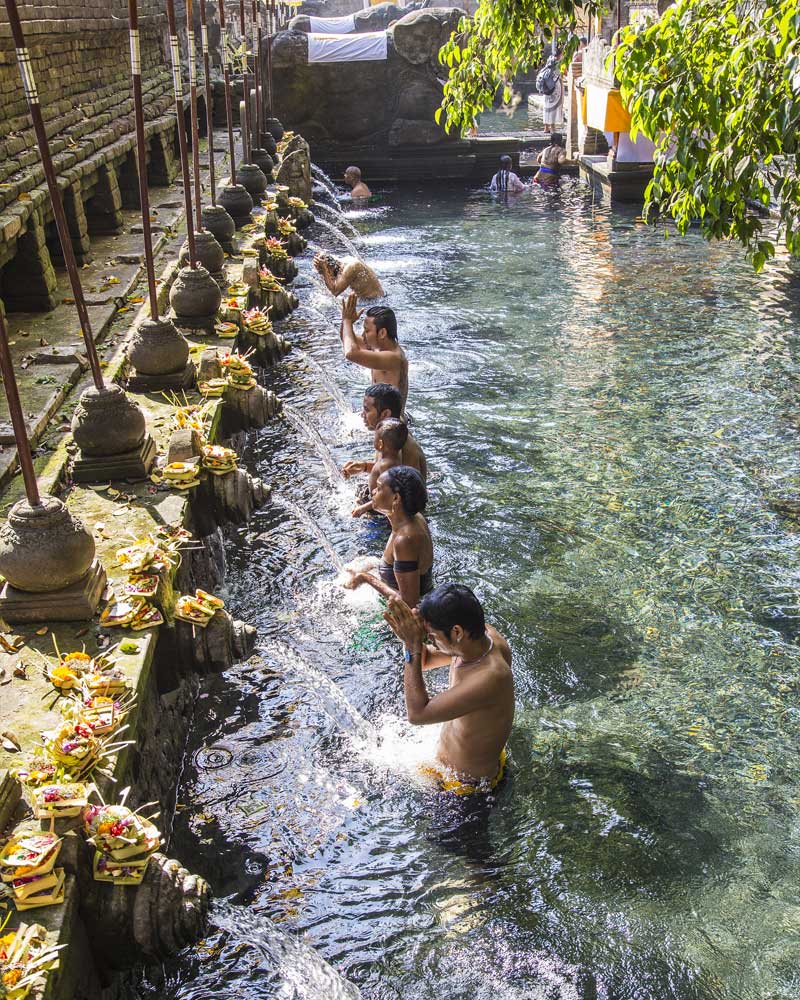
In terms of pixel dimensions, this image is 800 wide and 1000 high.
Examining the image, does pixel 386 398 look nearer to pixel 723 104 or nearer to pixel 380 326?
pixel 380 326

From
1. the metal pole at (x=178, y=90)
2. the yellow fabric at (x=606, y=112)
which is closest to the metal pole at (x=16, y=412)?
the metal pole at (x=178, y=90)

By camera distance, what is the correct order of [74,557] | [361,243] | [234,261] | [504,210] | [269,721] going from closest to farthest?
[74,557], [269,721], [234,261], [361,243], [504,210]

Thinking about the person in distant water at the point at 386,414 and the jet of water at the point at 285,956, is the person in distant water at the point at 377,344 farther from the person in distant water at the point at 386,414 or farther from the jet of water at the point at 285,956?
the jet of water at the point at 285,956

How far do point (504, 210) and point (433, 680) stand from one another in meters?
18.9

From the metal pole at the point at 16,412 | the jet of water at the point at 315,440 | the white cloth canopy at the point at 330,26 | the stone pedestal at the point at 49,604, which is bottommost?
the jet of water at the point at 315,440

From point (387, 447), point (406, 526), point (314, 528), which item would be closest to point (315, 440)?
point (314, 528)

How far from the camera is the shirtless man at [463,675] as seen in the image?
16.1 ft

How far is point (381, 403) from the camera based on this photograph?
815cm

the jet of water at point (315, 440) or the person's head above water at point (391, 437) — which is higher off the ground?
the person's head above water at point (391, 437)

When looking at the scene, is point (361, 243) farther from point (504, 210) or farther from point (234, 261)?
point (234, 261)

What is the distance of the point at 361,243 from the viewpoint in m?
20.8

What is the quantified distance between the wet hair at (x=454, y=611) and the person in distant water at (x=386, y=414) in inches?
118

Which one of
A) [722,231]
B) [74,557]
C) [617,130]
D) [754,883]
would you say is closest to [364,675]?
[74,557]

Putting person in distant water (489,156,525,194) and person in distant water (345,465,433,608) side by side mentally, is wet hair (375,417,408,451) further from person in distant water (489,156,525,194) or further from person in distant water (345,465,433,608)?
person in distant water (489,156,525,194)
